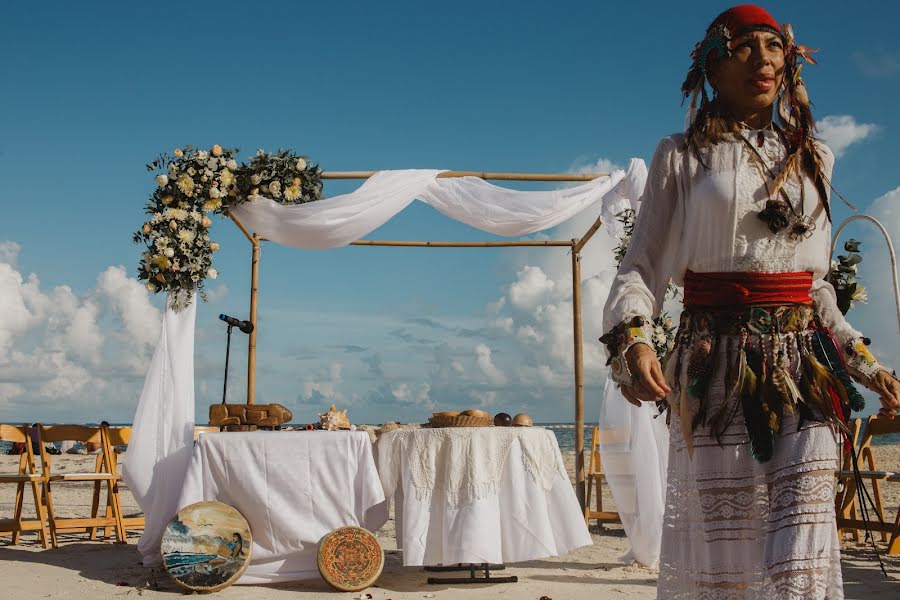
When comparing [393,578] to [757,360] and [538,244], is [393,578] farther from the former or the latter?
[757,360]

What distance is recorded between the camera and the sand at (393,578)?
18.0ft

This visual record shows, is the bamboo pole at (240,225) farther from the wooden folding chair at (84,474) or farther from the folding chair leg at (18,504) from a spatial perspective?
the folding chair leg at (18,504)

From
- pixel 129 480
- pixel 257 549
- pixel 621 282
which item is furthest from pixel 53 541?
pixel 621 282

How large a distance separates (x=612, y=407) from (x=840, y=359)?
5024 mm

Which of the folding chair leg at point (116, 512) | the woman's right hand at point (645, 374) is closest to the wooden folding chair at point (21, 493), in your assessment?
the folding chair leg at point (116, 512)

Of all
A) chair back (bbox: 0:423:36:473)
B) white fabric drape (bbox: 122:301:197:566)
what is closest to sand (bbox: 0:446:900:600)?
white fabric drape (bbox: 122:301:197:566)

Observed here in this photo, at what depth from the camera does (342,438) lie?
5875 millimetres

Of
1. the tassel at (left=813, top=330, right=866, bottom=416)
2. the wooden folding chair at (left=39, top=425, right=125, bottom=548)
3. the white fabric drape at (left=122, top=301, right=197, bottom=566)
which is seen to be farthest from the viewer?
the wooden folding chair at (left=39, top=425, right=125, bottom=548)

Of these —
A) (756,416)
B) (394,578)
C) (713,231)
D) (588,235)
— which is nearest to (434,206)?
(588,235)

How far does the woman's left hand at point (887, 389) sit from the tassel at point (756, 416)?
0.96ft

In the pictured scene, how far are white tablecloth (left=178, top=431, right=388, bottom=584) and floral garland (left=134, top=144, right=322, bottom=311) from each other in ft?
4.75

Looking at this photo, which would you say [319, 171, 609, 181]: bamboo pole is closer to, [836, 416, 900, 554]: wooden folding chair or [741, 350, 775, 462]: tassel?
[836, 416, 900, 554]: wooden folding chair

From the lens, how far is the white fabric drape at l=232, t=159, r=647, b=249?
272 inches

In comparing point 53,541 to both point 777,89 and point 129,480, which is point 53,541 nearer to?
point 129,480
